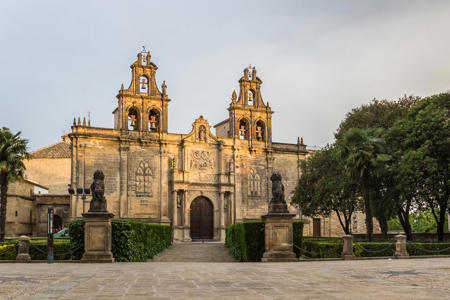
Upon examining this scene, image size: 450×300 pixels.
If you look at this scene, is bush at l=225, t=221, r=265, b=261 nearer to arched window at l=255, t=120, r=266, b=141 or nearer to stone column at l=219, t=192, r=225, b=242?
stone column at l=219, t=192, r=225, b=242

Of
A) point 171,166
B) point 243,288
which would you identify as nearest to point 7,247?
point 243,288

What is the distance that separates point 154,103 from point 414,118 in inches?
841

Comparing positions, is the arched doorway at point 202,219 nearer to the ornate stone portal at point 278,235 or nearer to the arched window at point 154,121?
the arched window at point 154,121

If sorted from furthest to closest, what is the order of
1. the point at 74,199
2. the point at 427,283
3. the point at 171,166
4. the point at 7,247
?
the point at 171,166 < the point at 74,199 < the point at 7,247 < the point at 427,283

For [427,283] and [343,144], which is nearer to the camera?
[427,283]

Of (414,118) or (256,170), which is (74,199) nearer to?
(256,170)

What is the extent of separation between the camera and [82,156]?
3750 centimetres

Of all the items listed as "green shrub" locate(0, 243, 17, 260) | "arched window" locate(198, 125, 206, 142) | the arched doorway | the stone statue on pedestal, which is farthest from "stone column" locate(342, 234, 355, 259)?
"arched window" locate(198, 125, 206, 142)

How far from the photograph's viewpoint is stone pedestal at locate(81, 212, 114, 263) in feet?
56.0

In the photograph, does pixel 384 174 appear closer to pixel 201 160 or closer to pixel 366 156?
pixel 366 156

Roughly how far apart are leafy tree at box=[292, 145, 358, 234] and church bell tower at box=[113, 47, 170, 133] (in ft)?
41.5

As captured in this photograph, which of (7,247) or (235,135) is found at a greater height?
(235,135)

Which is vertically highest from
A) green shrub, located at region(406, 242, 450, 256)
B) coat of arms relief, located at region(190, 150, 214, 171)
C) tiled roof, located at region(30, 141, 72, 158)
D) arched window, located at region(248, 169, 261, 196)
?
tiled roof, located at region(30, 141, 72, 158)

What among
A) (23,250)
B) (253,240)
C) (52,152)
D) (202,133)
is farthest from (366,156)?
(52,152)
